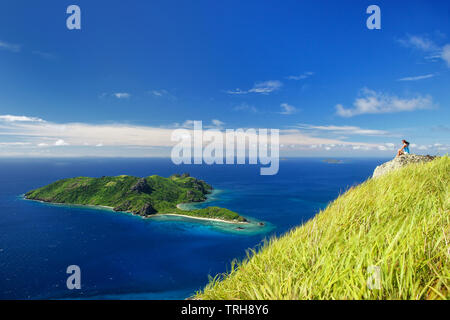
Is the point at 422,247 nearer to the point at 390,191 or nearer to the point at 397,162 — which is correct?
the point at 390,191

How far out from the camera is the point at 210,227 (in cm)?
8950

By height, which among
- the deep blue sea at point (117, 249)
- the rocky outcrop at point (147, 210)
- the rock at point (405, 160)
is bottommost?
the deep blue sea at point (117, 249)

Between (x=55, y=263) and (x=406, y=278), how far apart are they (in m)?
88.8

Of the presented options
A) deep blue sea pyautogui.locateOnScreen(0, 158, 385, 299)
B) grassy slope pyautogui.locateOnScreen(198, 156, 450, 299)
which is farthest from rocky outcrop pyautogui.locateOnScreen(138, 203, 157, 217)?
grassy slope pyautogui.locateOnScreen(198, 156, 450, 299)

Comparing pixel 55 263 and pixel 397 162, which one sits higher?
pixel 397 162

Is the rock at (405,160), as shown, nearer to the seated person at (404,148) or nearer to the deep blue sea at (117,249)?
the seated person at (404,148)

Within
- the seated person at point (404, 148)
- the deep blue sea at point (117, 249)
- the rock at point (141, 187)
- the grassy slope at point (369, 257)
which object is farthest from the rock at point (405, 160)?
the rock at point (141, 187)

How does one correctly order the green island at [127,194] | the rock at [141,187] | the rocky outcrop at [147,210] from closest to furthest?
the rocky outcrop at [147,210]
the green island at [127,194]
the rock at [141,187]

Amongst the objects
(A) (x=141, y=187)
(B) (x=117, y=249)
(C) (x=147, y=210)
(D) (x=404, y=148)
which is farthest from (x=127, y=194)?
(D) (x=404, y=148)

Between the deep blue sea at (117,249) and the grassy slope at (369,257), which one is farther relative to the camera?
the deep blue sea at (117,249)

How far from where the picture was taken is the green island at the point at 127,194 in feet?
377

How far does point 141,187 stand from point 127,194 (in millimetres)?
9661

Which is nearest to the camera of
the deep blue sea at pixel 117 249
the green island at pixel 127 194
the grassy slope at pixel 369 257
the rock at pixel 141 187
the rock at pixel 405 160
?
the grassy slope at pixel 369 257
